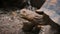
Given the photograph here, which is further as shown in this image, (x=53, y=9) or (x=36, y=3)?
(x=36, y=3)

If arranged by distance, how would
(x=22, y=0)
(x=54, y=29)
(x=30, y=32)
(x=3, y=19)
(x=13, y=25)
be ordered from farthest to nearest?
(x=22, y=0) → (x=3, y=19) → (x=13, y=25) → (x=30, y=32) → (x=54, y=29)

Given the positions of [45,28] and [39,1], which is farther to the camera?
[39,1]

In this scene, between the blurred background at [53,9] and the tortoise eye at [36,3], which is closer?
the blurred background at [53,9]

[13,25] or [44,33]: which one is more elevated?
[44,33]

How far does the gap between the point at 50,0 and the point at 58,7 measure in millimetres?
180

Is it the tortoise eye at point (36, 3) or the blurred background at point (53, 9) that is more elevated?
the blurred background at point (53, 9)

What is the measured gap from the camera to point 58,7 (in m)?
1.40

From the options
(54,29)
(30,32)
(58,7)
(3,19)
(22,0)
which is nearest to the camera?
(58,7)

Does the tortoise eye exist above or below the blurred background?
below

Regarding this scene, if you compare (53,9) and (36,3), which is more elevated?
(53,9)

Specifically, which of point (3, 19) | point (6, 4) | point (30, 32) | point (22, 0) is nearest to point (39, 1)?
point (22, 0)

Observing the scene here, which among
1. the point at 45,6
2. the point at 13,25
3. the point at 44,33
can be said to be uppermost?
the point at 45,6

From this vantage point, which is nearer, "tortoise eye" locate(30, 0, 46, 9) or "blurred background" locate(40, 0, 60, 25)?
"blurred background" locate(40, 0, 60, 25)

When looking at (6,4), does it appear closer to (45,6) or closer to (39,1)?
(39,1)
